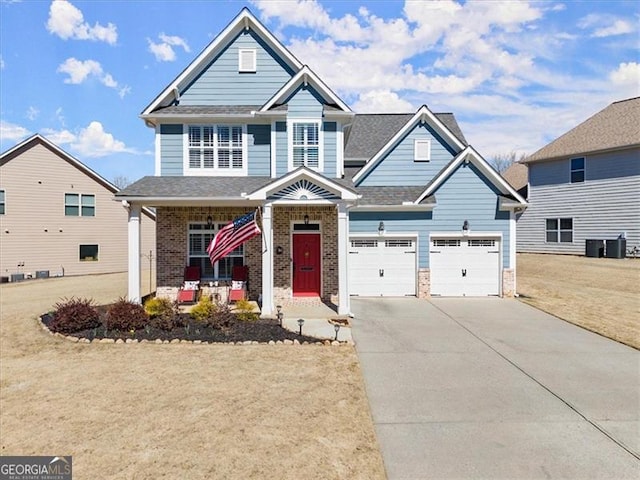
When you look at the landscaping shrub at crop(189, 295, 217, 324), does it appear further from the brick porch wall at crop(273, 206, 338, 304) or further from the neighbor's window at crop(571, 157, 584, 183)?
the neighbor's window at crop(571, 157, 584, 183)

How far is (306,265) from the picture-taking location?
1395cm

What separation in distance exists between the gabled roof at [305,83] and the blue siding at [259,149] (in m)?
0.95

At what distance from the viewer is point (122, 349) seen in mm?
8609

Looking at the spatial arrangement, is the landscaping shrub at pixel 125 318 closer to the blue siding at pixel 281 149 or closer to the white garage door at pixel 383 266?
the blue siding at pixel 281 149

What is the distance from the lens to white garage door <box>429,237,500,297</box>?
1514 centimetres

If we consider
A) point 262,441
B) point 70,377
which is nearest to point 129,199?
point 70,377

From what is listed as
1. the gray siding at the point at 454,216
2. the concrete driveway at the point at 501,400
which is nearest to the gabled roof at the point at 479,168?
the gray siding at the point at 454,216

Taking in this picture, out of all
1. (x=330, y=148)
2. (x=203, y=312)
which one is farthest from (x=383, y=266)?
(x=203, y=312)

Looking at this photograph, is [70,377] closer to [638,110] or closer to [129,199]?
[129,199]

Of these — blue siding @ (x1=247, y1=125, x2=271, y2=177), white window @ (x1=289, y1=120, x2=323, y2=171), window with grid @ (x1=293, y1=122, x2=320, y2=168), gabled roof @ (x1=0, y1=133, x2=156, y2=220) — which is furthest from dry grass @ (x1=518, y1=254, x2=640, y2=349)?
gabled roof @ (x1=0, y1=133, x2=156, y2=220)

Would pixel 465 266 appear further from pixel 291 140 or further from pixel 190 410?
pixel 190 410

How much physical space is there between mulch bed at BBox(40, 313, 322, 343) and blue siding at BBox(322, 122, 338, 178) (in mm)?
6056

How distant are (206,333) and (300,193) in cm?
487

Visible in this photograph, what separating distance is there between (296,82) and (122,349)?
9848 millimetres
